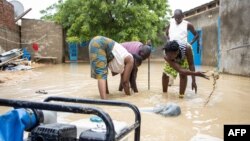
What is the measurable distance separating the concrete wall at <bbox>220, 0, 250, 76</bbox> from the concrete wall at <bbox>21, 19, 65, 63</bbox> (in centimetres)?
1041

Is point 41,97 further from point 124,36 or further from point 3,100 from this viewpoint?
point 124,36

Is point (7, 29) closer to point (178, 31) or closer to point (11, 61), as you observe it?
point (11, 61)

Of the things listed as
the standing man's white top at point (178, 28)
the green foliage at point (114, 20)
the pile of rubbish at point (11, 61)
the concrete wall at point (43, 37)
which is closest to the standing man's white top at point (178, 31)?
the standing man's white top at point (178, 28)

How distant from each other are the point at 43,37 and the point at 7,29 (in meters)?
3.73

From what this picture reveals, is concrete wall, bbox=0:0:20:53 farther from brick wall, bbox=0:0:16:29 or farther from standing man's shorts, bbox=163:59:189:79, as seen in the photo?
standing man's shorts, bbox=163:59:189:79

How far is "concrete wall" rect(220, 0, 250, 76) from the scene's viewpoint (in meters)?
8.94

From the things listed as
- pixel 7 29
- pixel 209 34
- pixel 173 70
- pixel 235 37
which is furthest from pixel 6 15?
pixel 173 70

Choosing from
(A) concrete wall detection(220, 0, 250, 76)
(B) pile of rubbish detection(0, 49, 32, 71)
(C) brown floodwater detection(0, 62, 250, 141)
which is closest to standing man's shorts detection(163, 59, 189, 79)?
(C) brown floodwater detection(0, 62, 250, 141)

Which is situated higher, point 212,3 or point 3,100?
point 212,3

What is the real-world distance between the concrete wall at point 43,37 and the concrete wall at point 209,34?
8.03m

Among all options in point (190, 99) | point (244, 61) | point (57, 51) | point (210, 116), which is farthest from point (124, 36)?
point (210, 116)

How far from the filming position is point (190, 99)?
5.30 m

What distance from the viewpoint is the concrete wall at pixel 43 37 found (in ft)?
56.2

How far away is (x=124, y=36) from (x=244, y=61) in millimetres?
8005
